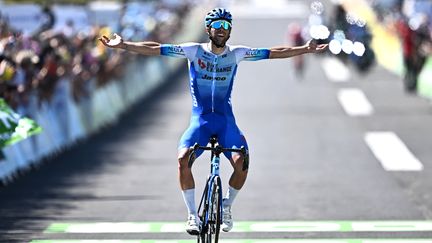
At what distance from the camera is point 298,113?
33.3 metres

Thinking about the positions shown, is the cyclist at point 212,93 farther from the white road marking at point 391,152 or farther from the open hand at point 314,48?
the white road marking at point 391,152

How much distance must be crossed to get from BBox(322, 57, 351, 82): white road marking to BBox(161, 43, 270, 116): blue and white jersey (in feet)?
110

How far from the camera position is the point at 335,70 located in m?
51.6

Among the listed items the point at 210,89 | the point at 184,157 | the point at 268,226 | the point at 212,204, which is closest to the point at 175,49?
the point at 210,89

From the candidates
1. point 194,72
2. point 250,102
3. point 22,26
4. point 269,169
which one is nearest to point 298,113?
point 250,102

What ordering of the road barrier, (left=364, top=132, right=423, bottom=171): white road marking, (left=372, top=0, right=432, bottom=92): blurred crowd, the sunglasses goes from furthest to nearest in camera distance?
(left=372, top=0, right=432, bottom=92): blurred crowd → (left=364, top=132, right=423, bottom=171): white road marking → the road barrier → the sunglasses

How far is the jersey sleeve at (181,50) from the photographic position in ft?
41.9

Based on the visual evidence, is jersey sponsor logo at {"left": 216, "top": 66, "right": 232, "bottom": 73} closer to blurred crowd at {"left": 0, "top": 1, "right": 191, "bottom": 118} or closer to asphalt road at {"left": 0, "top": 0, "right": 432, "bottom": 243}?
asphalt road at {"left": 0, "top": 0, "right": 432, "bottom": 243}

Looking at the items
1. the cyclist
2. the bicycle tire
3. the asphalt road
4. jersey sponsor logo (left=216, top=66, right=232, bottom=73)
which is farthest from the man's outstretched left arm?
the asphalt road

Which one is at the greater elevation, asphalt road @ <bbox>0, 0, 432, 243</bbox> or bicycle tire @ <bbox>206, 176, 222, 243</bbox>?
bicycle tire @ <bbox>206, 176, 222, 243</bbox>

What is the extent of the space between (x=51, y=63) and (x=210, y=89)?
10758 millimetres

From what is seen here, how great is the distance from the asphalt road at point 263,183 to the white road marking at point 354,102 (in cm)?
31

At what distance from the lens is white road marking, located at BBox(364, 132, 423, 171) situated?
851 inches

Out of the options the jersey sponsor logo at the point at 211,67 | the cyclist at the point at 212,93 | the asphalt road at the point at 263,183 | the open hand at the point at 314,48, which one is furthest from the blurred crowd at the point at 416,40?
the jersey sponsor logo at the point at 211,67
